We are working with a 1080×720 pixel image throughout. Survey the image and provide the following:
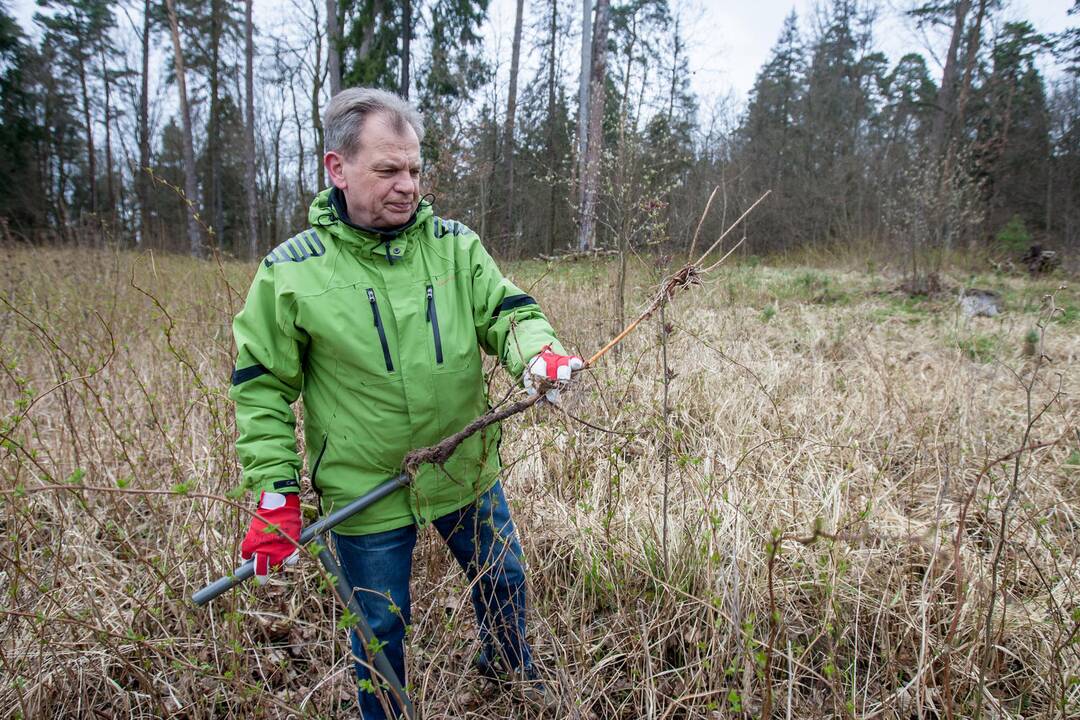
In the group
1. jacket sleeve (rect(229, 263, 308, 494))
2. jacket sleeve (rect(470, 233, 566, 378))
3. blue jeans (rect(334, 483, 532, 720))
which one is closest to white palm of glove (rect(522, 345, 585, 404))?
jacket sleeve (rect(470, 233, 566, 378))

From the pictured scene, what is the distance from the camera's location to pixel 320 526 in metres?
1.35

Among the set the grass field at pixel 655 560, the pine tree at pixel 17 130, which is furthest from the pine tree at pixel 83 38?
the grass field at pixel 655 560

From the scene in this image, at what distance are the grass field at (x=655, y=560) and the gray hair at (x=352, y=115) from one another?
91 centimetres

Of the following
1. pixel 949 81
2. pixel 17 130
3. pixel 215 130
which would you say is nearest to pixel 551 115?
pixel 949 81

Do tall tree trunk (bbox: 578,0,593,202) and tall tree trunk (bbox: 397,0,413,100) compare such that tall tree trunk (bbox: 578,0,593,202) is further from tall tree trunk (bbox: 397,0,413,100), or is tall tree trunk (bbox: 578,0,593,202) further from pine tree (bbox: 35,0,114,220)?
pine tree (bbox: 35,0,114,220)

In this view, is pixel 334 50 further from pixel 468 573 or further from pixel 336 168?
pixel 468 573

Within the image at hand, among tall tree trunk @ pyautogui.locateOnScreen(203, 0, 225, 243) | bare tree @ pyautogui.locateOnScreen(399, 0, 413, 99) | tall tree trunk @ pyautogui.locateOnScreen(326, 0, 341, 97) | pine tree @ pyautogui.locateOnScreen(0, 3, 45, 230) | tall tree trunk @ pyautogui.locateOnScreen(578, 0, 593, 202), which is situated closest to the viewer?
tall tree trunk @ pyautogui.locateOnScreen(578, 0, 593, 202)

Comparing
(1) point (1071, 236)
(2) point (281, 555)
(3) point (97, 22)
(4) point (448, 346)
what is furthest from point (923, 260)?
(3) point (97, 22)

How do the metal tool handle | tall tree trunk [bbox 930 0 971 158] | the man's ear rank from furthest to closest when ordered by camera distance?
1. tall tree trunk [bbox 930 0 971 158]
2. the man's ear
3. the metal tool handle

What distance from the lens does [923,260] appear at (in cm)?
771

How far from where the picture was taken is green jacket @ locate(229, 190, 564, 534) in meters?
1.40

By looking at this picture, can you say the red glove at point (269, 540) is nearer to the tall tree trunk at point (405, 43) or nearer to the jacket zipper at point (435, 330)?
the jacket zipper at point (435, 330)

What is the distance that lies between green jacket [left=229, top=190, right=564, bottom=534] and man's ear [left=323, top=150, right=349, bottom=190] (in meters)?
0.06

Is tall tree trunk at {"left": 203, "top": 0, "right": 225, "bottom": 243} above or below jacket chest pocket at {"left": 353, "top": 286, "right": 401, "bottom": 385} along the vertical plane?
above
